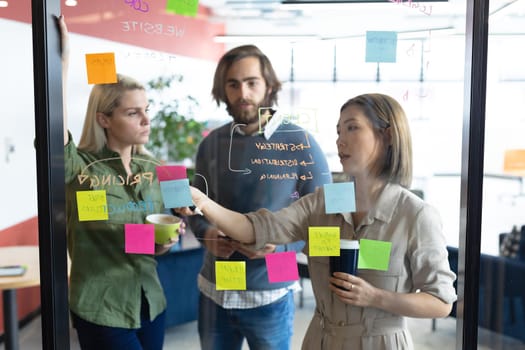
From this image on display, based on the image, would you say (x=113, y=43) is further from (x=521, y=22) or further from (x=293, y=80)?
(x=521, y=22)

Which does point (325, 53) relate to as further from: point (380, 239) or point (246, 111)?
point (380, 239)

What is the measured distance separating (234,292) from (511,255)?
1.24 meters

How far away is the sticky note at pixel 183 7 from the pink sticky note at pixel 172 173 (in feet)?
1.72

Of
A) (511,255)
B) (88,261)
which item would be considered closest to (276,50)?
(88,261)

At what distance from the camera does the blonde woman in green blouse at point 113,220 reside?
5.71 ft

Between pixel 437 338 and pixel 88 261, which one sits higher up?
pixel 88 261

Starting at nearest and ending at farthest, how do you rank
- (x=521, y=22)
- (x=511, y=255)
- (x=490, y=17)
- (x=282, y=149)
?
(x=490, y=17) → (x=282, y=149) → (x=521, y=22) → (x=511, y=255)

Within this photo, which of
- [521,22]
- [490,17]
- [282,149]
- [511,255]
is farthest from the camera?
[511,255]

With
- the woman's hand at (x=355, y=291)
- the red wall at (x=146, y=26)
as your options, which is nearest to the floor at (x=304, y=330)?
the woman's hand at (x=355, y=291)

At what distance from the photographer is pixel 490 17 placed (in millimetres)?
1590

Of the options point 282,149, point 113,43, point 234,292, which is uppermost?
point 113,43

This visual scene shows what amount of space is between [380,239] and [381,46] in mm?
630

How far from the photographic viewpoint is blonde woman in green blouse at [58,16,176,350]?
174cm

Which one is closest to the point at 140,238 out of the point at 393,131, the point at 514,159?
the point at 393,131
